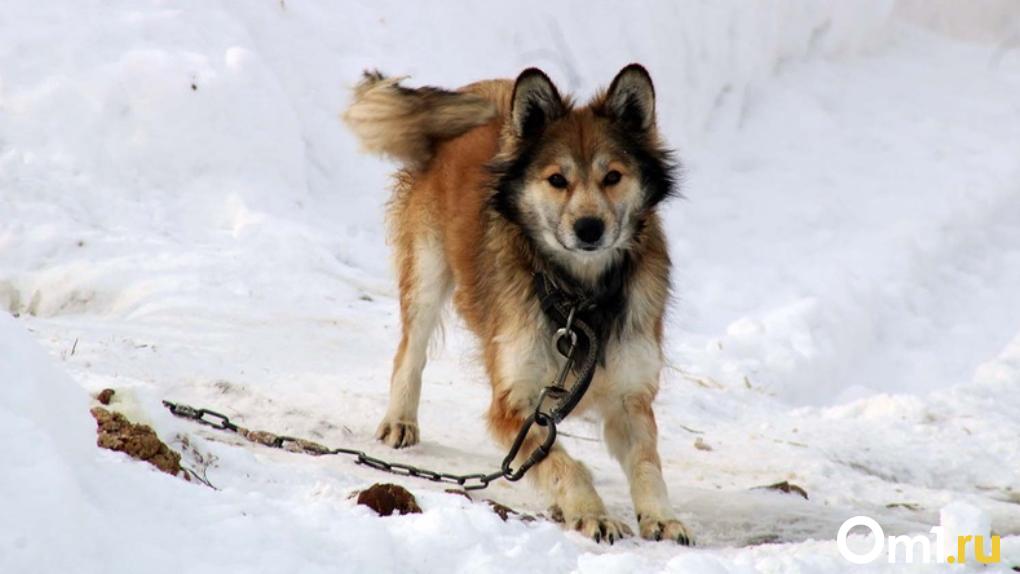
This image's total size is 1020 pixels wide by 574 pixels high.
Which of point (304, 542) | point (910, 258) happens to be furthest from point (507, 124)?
point (910, 258)

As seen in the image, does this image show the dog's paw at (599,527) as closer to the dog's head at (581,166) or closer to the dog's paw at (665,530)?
the dog's paw at (665,530)

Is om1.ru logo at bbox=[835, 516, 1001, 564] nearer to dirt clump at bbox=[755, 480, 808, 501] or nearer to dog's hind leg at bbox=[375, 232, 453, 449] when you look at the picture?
dirt clump at bbox=[755, 480, 808, 501]

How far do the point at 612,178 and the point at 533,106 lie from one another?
403 millimetres

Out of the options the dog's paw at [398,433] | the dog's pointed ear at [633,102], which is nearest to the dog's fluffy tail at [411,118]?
the dog's pointed ear at [633,102]

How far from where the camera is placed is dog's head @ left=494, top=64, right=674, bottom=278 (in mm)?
4582

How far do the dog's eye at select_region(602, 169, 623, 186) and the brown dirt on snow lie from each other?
5.96ft

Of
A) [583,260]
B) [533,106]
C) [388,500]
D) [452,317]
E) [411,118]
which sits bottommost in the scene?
[388,500]

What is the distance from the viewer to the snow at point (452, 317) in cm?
284

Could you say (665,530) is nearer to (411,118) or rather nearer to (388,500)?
(388,500)

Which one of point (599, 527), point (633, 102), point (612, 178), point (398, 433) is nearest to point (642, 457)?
point (599, 527)

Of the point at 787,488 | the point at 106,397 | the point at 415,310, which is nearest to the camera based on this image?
the point at 106,397

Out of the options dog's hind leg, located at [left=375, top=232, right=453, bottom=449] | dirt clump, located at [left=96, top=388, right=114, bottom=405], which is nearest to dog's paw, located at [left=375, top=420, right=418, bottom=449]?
dog's hind leg, located at [left=375, top=232, right=453, bottom=449]

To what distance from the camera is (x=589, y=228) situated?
14.5 feet

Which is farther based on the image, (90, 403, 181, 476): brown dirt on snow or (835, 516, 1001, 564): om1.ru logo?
(90, 403, 181, 476): brown dirt on snow
